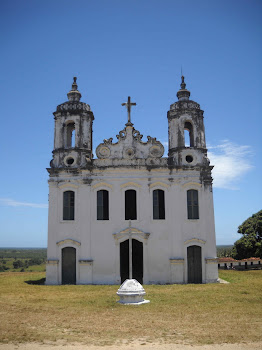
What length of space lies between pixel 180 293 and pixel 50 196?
9816 mm

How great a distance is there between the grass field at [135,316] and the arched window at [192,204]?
4.76 metres

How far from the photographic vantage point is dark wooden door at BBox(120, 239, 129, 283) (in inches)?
780

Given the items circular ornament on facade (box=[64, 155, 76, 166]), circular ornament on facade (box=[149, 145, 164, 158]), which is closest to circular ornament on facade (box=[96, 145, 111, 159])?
circular ornament on facade (box=[64, 155, 76, 166])

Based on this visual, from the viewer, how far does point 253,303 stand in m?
12.7

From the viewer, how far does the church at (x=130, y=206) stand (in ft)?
65.2

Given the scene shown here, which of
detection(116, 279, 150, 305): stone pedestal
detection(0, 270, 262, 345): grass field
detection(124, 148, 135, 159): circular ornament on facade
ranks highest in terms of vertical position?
detection(124, 148, 135, 159): circular ornament on facade

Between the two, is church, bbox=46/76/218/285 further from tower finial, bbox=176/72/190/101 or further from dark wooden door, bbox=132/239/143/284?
tower finial, bbox=176/72/190/101

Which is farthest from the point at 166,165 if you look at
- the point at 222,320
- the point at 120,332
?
the point at 120,332

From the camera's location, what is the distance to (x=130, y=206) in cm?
2052

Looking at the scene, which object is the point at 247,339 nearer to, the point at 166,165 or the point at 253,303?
the point at 253,303

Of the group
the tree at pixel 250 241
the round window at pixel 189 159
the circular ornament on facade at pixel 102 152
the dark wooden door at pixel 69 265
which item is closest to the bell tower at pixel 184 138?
the round window at pixel 189 159

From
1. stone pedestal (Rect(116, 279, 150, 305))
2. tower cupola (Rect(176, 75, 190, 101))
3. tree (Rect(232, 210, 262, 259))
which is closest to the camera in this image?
stone pedestal (Rect(116, 279, 150, 305))

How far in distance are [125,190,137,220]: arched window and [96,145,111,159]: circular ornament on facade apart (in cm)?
270

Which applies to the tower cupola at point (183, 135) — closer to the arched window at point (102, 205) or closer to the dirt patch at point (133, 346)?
the arched window at point (102, 205)
